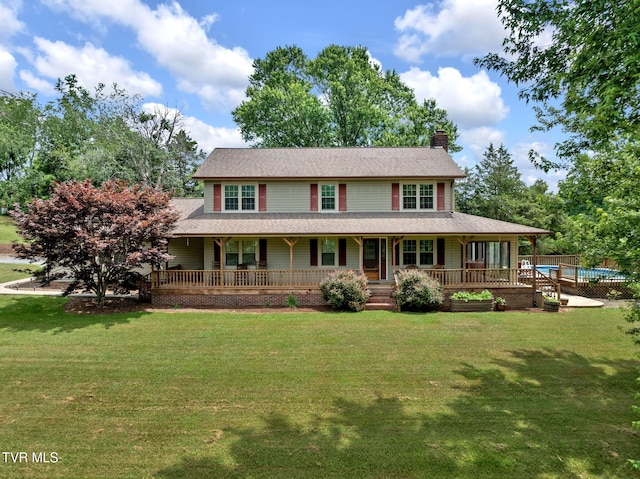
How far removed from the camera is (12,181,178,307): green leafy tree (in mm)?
12367

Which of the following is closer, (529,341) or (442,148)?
(529,341)

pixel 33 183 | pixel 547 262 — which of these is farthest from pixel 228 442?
pixel 33 183

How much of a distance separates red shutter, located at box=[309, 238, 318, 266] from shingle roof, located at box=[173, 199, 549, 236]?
1028 mm

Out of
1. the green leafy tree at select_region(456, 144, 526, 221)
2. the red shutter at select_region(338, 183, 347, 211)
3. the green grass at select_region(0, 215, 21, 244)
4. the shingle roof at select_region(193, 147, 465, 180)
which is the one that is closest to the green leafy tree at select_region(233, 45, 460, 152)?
the green leafy tree at select_region(456, 144, 526, 221)

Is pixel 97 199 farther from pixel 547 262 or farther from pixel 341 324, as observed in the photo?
pixel 547 262

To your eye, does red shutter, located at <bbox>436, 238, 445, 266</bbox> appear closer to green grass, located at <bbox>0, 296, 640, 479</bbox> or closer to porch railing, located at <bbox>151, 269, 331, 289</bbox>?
porch railing, located at <bbox>151, 269, 331, 289</bbox>

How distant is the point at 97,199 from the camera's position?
12.8 meters

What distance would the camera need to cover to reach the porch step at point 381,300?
1445cm

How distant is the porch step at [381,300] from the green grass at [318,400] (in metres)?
2.47

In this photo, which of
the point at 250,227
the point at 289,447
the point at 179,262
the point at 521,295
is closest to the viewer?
the point at 289,447

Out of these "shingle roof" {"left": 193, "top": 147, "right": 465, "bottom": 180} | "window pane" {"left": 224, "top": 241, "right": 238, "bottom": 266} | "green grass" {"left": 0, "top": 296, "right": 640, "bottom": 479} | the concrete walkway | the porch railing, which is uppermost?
"shingle roof" {"left": 193, "top": 147, "right": 465, "bottom": 180}

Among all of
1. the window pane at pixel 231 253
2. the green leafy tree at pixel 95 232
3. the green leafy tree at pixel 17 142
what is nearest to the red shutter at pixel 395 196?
the window pane at pixel 231 253

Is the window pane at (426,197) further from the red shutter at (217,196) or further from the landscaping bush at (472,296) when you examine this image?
the red shutter at (217,196)

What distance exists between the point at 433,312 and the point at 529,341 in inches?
158
